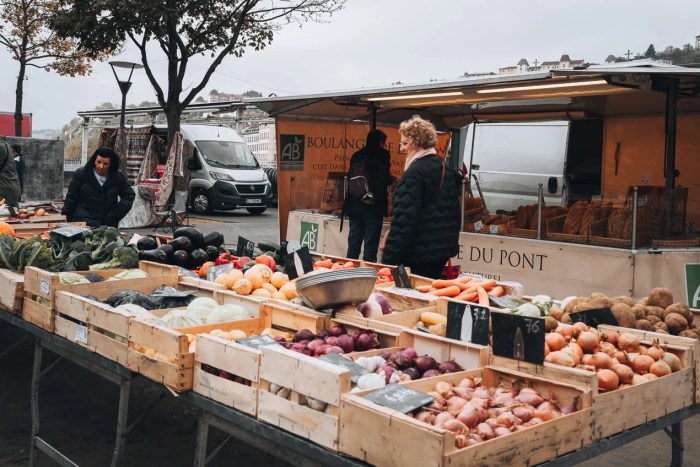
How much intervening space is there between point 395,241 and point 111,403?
2.44m

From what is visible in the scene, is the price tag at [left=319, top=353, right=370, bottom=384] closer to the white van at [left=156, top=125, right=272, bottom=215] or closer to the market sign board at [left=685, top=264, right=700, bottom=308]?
the market sign board at [left=685, top=264, right=700, bottom=308]

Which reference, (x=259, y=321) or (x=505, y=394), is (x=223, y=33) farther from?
(x=505, y=394)

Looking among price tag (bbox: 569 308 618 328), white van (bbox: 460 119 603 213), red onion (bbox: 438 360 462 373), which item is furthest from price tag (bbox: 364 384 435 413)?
white van (bbox: 460 119 603 213)

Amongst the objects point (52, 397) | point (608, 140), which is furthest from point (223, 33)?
point (52, 397)

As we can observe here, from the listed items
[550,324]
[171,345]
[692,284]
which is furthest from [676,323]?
[692,284]

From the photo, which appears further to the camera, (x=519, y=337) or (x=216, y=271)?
(x=216, y=271)

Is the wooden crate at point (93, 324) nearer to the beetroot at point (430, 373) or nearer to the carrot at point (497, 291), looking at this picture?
the beetroot at point (430, 373)

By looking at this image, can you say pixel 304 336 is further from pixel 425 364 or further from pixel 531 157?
pixel 531 157

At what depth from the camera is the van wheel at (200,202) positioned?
21.1 metres

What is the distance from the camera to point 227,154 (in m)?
21.6

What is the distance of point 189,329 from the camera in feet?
12.4

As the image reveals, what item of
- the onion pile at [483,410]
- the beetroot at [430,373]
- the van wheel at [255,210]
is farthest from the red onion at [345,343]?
the van wheel at [255,210]

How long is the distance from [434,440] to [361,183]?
21.7 ft

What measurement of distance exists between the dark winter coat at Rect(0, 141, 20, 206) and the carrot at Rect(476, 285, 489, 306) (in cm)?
699
